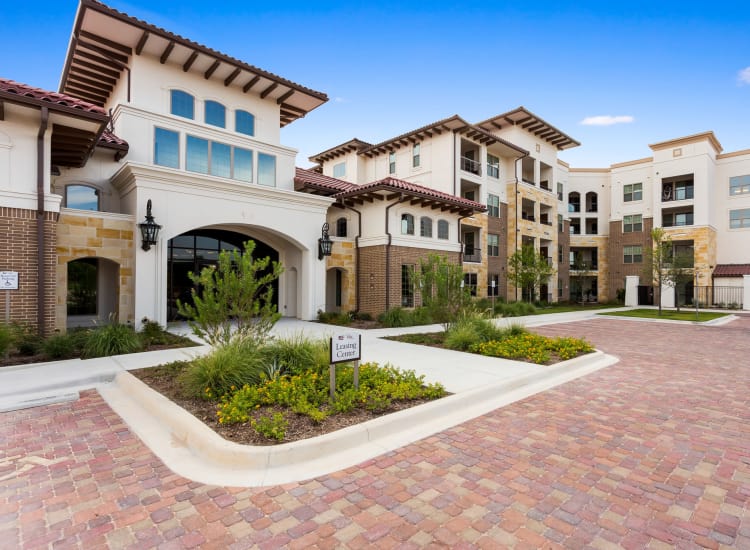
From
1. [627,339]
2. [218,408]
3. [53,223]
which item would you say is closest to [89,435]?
[218,408]

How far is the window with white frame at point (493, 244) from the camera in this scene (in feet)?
97.6

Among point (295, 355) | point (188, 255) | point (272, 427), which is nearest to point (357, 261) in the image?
point (188, 255)

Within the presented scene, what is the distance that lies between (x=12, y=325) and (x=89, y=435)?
6.62 m

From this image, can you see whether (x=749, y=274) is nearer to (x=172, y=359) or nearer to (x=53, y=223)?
(x=172, y=359)

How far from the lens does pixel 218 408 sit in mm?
5547

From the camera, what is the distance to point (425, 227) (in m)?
21.1

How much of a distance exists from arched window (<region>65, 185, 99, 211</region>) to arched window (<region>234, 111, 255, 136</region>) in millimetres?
5578

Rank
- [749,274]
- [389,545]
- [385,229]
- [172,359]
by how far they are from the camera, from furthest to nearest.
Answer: [749,274] < [385,229] < [172,359] < [389,545]

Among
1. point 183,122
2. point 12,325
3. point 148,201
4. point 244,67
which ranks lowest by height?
point 12,325

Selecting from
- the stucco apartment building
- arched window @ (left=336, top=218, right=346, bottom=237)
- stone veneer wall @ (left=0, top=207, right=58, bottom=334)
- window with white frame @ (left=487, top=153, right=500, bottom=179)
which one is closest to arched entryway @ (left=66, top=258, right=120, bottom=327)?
the stucco apartment building

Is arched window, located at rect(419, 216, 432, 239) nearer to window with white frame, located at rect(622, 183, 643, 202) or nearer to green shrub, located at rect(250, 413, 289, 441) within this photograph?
green shrub, located at rect(250, 413, 289, 441)

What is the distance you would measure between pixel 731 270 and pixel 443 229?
93.4 feet

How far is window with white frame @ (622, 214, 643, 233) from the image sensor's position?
38.8 m

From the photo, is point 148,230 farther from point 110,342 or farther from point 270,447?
point 270,447
